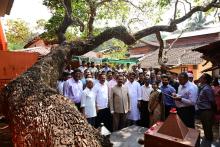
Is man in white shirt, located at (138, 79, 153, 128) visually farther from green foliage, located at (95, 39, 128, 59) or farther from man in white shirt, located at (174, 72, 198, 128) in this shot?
green foliage, located at (95, 39, 128, 59)

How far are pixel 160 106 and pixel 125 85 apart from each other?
1.55 m

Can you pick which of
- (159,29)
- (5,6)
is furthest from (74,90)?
(5,6)

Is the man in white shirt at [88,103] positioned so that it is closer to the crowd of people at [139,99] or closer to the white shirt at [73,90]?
the crowd of people at [139,99]

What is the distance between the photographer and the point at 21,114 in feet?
12.0

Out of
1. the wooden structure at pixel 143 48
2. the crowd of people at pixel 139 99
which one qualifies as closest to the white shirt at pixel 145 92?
the crowd of people at pixel 139 99

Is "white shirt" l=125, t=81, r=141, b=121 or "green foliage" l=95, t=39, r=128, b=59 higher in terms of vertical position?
"green foliage" l=95, t=39, r=128, b=59

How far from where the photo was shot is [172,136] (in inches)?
139

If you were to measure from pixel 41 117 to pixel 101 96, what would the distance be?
12.9 ft

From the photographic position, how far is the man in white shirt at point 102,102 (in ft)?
23.6

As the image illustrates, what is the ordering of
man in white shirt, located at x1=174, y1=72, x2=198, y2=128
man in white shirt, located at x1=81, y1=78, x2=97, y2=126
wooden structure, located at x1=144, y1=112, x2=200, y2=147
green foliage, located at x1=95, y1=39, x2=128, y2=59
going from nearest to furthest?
1. wooden structure, located at x1=144, y1=112, x2=200, y2=147
2. man in white shirt, located at x1=174, y1=72, x2=198, y2=128
3. man in white shirt, located at x1=81, y1=78, x2=97, y2=126
4. green foliage, located at x1=95, y1=39, x2=128, y2=59

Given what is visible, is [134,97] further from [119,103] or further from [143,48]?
[143,48]

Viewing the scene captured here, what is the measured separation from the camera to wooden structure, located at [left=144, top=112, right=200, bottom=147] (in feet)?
11.1

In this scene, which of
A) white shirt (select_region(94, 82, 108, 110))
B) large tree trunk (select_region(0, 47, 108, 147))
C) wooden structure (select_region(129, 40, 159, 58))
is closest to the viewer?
large tree trunk (select_region(0, 47, 108, 147))

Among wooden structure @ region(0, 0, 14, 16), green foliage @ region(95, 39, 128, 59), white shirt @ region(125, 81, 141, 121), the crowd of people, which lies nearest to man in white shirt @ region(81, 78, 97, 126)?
the crowd of people
